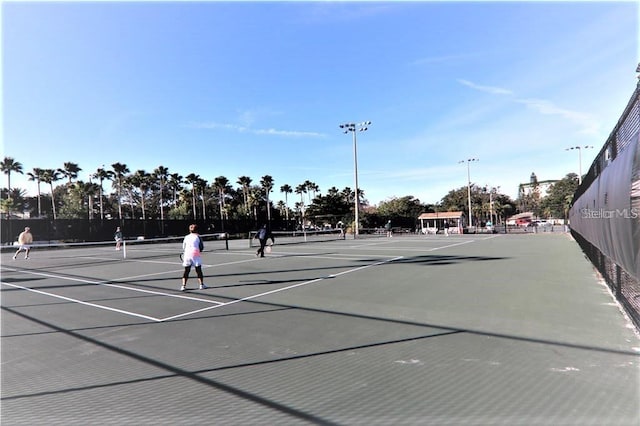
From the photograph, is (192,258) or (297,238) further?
(297,238)

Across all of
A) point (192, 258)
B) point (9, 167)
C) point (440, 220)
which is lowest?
point (192, 258)

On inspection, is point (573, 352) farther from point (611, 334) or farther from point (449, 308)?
point (449, 308)

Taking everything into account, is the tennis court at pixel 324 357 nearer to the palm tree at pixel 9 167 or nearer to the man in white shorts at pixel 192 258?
the man in white shorts at pixel 192 258

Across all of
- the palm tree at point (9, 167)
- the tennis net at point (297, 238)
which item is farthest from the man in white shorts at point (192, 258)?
the palm tree at point (9, 167)

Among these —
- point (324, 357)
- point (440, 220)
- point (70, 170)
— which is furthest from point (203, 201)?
point (324, 357)

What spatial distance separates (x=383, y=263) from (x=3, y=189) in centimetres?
9249

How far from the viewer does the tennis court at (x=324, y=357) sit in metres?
3.15

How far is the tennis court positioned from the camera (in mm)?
3148

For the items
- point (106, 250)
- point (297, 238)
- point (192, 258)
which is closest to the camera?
point (192, 258)

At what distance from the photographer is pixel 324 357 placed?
171 inches

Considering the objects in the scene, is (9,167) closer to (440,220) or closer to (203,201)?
Answer: (203,201)

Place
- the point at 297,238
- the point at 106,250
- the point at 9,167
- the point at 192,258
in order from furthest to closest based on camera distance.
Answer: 1. the point at 9,167
2. the point at 297,238
3. the point at 106,250
4. the point at 192,258

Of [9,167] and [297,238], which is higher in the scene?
[9,167]

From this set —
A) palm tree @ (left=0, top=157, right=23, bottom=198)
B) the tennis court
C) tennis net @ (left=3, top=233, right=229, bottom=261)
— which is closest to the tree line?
palm tree @ (left=0, top=157, right=23, bottom=198)
